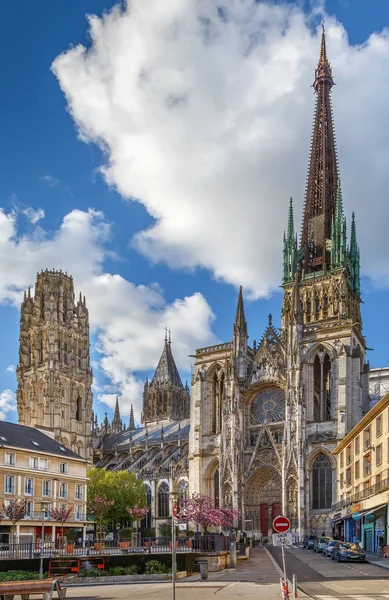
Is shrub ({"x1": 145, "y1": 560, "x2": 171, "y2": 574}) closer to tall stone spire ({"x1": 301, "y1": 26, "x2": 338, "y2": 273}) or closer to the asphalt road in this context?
the asphalt road

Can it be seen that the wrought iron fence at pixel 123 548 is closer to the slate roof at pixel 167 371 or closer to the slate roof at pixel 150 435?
the slate roof at pixel 150 435

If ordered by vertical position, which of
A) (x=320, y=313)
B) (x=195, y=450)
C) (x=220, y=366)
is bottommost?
(x=195, y=450)

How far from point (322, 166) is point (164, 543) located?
2582 inches

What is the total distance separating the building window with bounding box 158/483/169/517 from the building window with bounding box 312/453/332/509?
85.6ft

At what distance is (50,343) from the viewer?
10756cm

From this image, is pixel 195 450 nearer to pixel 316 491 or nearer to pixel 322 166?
pixel 316 491

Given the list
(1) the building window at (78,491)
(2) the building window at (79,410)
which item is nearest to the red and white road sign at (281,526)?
(1) the building window at (78,491)

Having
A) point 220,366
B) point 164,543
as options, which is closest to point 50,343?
point 220,366

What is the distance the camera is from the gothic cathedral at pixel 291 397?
69.3m

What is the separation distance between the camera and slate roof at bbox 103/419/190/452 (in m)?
105

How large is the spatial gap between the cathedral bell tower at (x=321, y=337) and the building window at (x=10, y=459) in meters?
28.7

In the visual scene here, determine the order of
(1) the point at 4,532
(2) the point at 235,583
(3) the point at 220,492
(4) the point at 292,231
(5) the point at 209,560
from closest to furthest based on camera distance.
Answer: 1. (2) the point at 235,583
2. (5) the point at 209,560
3. (1) the point at 4,532
4. (3) the point at 220,492
5. (4) the point at 292,231

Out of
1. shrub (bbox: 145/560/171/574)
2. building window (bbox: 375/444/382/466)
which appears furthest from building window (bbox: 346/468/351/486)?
shrub (bbox: 145/560/171/574)

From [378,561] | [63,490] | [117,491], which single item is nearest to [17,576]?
[378,561]
